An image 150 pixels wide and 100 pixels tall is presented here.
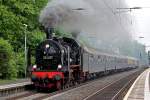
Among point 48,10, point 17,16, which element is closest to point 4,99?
point 48,10

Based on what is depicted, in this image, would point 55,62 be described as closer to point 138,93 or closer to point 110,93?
point 110,93

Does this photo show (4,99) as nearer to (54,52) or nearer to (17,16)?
(54,52)

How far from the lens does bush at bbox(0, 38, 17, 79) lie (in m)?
45.1

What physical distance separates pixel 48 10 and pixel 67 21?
2508 millimetres

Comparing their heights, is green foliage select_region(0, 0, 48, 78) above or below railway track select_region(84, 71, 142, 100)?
above

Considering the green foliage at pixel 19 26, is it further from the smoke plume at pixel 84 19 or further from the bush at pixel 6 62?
the smoke plume at pixel 84 19

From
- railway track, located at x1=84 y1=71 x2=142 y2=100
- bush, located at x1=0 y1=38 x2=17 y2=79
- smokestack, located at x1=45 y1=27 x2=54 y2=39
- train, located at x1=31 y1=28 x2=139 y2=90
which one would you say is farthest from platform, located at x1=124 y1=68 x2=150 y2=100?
bush, located at x1=0 y1=38 x2=17 y2=79

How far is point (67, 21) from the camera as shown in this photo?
31.4 metres

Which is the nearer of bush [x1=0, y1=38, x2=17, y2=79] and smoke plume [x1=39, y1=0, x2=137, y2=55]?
smoke plume [x1=39, y1=0, x2=137, y2=55]

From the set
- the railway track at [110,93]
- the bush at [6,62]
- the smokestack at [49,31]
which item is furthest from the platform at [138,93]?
the bush at [6,62]

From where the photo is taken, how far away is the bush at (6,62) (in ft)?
148

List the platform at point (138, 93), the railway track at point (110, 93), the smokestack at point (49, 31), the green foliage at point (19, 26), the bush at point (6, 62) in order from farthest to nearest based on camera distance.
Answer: the green foliage at point (19, 26)
the bush at point (6, 62)
the smokestack at point (49, 31)
the railway track at point (110, 93)
the platform at point (138, 93)

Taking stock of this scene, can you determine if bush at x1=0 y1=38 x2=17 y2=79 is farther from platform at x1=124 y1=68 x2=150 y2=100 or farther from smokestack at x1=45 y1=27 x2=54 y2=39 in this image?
platform at x1=124 y1=68 x2=150 y2=100

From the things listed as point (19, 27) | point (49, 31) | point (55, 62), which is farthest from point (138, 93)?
point (19, 27)
